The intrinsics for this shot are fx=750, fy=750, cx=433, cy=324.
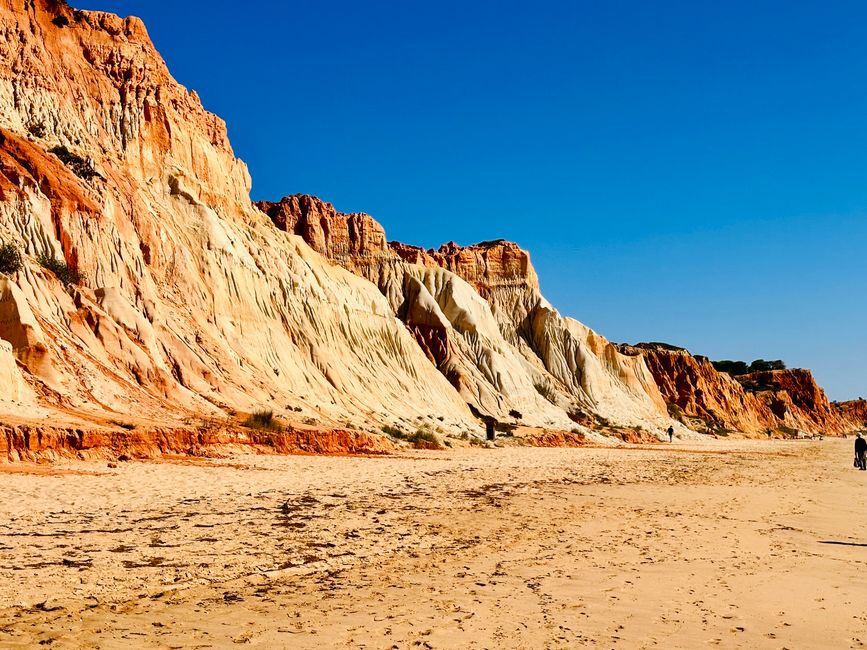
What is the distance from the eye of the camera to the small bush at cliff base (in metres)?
21.7

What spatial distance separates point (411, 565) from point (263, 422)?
1550 cm

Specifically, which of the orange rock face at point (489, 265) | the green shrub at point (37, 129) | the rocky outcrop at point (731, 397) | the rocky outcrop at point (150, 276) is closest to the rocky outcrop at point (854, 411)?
the rocky outcrop at point (731, 397)

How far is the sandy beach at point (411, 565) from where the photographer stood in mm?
5441

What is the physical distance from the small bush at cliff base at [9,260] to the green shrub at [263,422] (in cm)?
803

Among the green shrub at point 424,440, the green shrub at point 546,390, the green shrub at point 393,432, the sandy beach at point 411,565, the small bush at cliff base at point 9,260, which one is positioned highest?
the small bush at cliff base at point 9,260

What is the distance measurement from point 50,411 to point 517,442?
2187 cm

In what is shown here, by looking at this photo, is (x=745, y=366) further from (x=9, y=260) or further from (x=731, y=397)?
(x=9, y=260)

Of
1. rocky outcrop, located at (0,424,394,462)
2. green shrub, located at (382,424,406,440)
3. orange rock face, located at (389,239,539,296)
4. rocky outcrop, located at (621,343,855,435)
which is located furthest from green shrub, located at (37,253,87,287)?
rocky outcrop, located at (621,343,855,435)

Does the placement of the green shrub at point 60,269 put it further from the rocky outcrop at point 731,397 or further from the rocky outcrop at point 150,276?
the rocky outcrop at point 731,397

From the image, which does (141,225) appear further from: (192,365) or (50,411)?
(50,411)

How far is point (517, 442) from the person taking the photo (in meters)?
34.9

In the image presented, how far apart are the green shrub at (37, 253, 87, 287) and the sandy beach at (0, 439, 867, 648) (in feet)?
38.0

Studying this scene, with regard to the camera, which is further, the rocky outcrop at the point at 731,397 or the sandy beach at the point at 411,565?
the rocky outcrop at the point at 731,397

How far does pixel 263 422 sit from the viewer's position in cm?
2242
